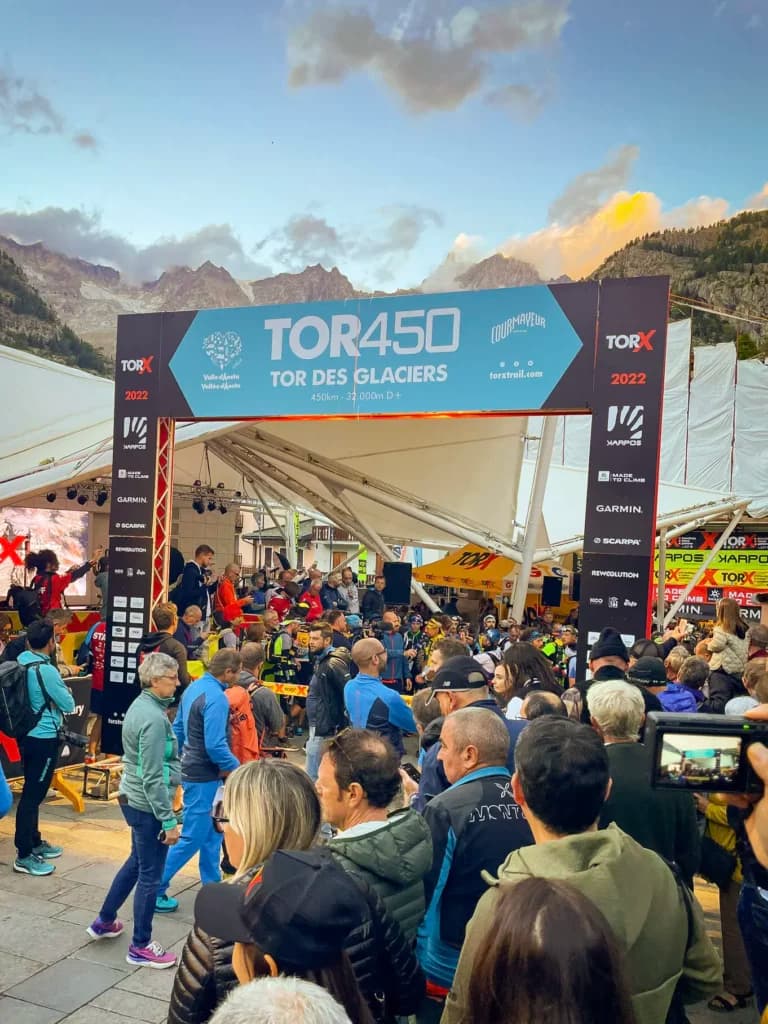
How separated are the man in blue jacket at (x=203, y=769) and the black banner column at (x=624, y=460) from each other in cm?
412

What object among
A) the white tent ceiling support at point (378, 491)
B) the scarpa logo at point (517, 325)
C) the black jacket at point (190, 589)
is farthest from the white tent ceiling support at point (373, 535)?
the scarpa logo at point (517, 325)

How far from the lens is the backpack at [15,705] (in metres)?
5.61

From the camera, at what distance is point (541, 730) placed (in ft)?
7.80

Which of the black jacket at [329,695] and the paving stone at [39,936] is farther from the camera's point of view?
the black jacket at [329,695]

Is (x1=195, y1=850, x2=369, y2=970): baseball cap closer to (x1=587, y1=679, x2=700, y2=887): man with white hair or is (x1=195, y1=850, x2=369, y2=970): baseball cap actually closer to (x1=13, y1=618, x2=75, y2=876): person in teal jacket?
(x1=587, y1=679, x2=700, y2=887): man with white hair

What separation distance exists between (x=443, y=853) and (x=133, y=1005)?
2.27 metres

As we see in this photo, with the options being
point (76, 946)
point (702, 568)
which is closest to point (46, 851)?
point (76, 946)

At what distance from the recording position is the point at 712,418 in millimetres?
31781

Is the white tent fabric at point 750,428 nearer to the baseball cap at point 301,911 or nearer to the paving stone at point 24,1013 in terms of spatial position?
the paving stone at point 24,1013

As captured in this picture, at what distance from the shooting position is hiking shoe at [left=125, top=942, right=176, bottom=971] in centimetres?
439

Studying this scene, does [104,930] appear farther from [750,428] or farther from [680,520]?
[750,428]

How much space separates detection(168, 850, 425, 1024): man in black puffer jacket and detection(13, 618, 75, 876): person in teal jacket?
413 centimetres

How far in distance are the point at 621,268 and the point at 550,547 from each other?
279ft

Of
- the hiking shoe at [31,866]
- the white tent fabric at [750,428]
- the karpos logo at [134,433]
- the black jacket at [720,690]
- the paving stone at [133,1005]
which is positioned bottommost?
the hiking shoe at [31,866]
